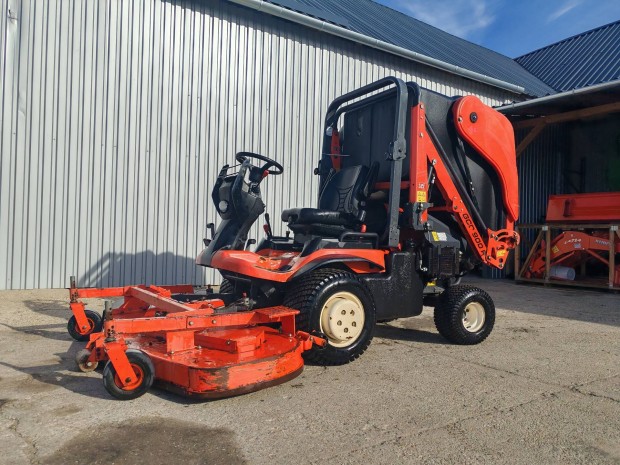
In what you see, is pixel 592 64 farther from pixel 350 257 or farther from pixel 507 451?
pixel 507 451

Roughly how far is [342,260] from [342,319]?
56cm

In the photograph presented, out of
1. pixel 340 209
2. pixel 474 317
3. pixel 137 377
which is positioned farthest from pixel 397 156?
pixel 137 377

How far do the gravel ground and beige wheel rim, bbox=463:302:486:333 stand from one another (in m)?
0.32

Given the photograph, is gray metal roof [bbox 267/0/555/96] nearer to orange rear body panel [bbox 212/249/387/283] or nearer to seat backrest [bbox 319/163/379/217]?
seat backrest [bbox 319/163/379/217]

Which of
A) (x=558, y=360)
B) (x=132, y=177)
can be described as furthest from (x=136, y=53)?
(x=558, y=360)

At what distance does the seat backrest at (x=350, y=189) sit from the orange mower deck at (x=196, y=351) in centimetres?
159

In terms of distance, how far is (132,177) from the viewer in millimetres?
8812

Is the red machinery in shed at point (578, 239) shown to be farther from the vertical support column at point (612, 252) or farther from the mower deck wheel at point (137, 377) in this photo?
the mower deck wheel at point (137, 377)

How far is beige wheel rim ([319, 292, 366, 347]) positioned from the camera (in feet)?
15.0

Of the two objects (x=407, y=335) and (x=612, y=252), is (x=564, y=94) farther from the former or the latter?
(x=407, y=335)

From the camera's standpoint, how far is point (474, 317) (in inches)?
229

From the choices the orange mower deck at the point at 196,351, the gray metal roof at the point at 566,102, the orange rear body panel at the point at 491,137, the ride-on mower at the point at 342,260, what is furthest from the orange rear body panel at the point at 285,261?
the gray metal roof at the point at 566,102

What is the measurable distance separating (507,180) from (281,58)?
5710 mm

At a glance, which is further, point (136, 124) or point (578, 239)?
point (578, 239)
